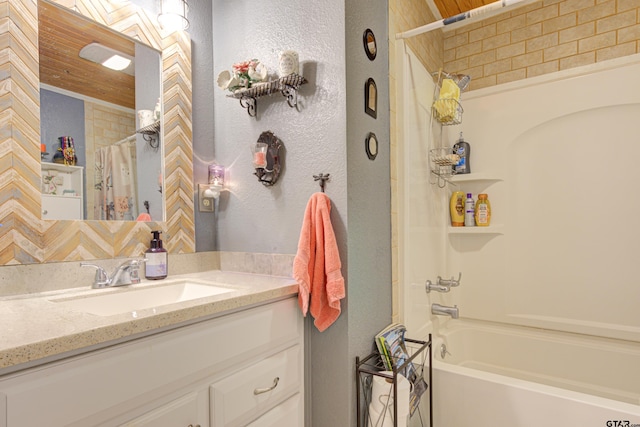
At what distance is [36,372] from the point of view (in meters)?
0.67

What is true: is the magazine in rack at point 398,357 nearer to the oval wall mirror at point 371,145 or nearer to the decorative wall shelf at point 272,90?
the oval wall mirror at point 371,145

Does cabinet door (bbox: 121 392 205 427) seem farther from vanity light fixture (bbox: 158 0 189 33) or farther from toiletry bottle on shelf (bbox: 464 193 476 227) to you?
toiletry bottle on shelf (bbox: 464 193 476 227)

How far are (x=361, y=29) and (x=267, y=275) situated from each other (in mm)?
1143

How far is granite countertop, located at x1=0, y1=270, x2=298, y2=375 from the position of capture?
66cm

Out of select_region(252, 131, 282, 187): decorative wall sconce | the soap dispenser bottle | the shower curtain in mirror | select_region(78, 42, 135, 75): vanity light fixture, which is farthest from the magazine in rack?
select_region(78, 42, 135, 75): vanity light fixture

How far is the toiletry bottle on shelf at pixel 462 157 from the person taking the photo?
2.57m

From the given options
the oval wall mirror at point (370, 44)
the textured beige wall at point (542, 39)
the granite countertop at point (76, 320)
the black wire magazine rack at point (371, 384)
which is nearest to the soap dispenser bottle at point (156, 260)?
the granite countertop at point (76, 320)

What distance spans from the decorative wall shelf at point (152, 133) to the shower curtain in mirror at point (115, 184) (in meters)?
0.09

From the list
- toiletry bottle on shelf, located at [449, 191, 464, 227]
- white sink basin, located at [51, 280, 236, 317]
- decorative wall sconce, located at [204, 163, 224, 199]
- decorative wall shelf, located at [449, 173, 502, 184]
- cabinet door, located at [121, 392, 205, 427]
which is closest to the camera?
cabinet door, located at [121, 392, 205, 427]

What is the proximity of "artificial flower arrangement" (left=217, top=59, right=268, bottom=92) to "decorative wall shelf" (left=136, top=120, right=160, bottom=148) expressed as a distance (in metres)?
0.37

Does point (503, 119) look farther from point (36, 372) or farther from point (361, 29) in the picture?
point (36, 372)

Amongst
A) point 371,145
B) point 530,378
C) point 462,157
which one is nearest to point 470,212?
point 462,157

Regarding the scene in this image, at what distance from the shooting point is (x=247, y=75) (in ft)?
4.97

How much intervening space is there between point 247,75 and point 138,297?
1.02 m
